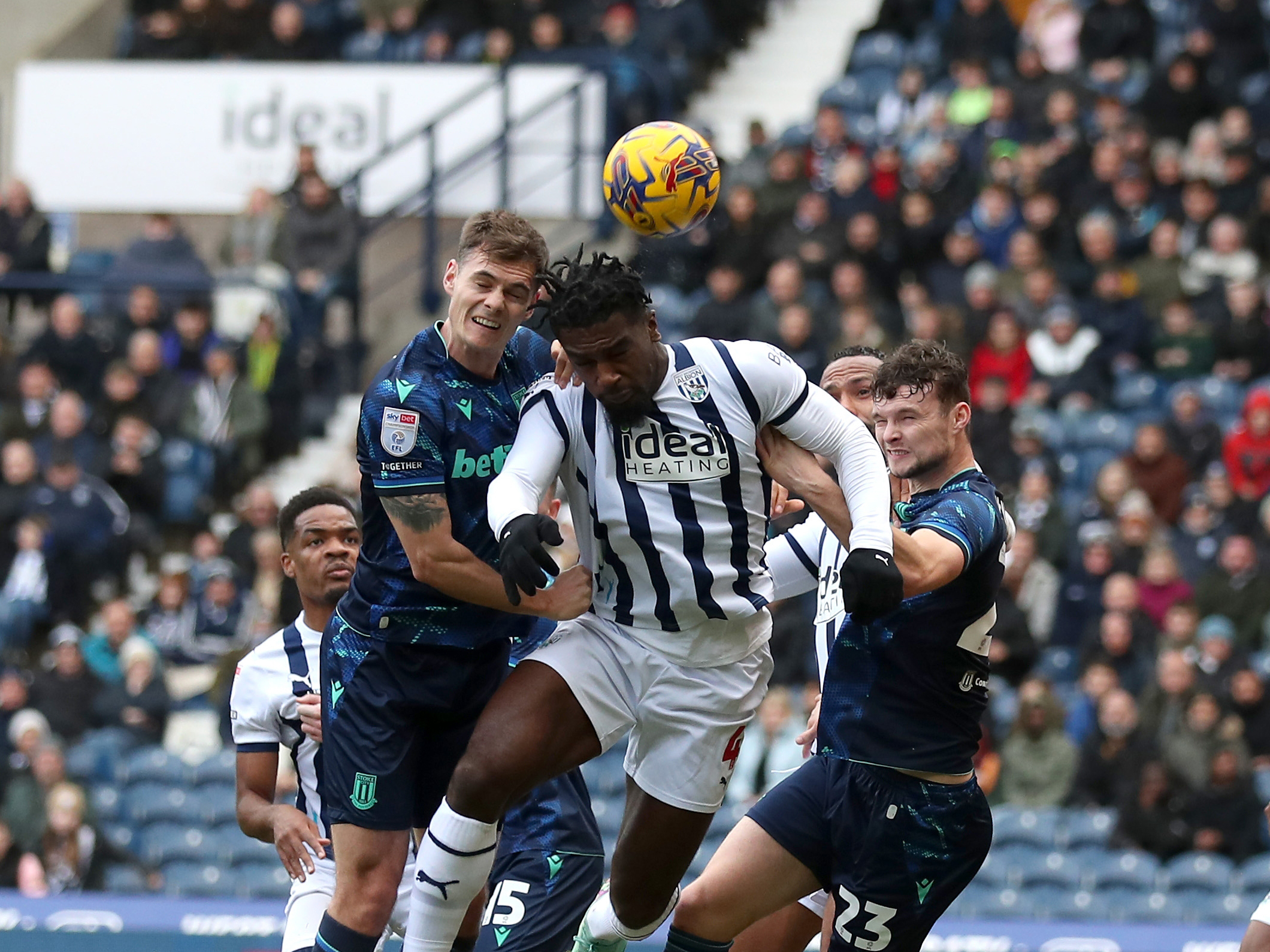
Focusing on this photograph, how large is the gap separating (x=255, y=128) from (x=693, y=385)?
41.7 feet

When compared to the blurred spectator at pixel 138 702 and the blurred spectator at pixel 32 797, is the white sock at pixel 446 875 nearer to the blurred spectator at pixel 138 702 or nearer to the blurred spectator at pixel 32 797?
the blurred spectator at pixel 32 797

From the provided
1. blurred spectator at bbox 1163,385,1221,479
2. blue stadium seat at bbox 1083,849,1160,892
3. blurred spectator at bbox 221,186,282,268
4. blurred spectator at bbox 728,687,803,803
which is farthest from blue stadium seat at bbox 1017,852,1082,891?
blurred spectator at bbox 221,186,282,268

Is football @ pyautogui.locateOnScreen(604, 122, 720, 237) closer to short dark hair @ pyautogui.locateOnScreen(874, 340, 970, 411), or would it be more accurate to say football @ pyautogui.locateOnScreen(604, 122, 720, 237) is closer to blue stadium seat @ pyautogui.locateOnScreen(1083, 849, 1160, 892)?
short dark hair @ pyautogui.locateOnScreen(874, 340, 970, 411)

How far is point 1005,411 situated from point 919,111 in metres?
4.26

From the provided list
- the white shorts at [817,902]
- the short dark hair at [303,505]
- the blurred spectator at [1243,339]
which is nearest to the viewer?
the white shorts at [817,902]

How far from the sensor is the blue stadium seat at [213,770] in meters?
12.2

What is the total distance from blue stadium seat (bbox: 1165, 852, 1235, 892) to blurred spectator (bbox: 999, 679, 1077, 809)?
2.87 ft

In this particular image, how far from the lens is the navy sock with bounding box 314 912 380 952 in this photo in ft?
19.3

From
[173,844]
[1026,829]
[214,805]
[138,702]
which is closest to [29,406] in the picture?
[138,702]

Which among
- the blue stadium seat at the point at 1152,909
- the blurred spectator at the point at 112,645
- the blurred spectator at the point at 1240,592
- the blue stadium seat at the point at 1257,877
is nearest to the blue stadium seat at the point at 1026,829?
the blue stadium seat at the point at 1152,909

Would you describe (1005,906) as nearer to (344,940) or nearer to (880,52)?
(344,940)

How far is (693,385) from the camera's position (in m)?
5.62

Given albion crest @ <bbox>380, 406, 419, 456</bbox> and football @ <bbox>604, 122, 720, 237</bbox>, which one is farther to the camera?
football @ <bbox>604, 122, 720, 237</bbox>

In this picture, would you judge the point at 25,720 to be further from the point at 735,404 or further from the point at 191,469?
the point at 735,404
